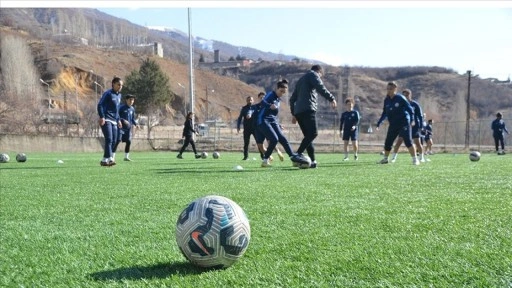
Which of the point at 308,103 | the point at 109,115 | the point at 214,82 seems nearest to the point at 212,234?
the point at 308,103

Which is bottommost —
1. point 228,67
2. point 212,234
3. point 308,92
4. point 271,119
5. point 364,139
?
point 364,139

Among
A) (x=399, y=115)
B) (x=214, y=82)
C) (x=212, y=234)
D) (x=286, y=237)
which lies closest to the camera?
(x=212, y=234)

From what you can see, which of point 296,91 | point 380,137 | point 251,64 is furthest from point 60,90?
point 251,64

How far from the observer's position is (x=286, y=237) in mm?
4160

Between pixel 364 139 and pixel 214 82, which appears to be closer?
pixel 364 139

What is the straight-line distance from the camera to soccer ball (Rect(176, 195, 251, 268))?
314 cm

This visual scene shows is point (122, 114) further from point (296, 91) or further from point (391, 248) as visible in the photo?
point (391, 248)

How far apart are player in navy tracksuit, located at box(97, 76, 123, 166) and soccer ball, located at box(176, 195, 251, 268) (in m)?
10.8

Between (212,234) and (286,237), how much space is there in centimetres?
115

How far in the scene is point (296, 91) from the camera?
1189 cm

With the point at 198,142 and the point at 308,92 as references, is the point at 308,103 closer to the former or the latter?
the point at 308,92

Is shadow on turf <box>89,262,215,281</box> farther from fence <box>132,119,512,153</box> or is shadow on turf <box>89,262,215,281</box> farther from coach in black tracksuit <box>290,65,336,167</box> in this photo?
fence <box>132,119,512,153</box>

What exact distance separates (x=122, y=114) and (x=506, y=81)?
142m

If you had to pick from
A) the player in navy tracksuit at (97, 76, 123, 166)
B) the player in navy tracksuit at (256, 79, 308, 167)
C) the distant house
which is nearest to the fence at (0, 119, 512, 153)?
the player in navy tracksuit at (97, 76, 123, 166)
